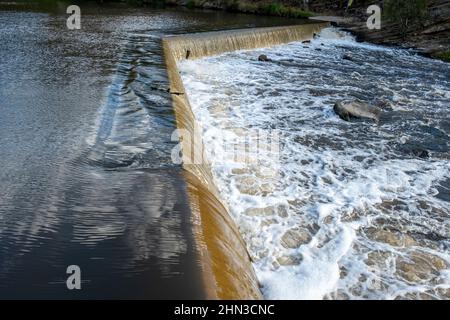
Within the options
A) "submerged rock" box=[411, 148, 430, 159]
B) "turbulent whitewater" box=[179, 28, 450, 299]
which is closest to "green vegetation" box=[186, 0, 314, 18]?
"turbulent whitewater" box=[179, 28, 450, 299]

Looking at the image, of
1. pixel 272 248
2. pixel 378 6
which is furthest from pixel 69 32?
pixel 378 6

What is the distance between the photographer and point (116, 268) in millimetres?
4090

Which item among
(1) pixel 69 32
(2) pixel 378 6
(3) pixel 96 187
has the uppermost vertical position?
(2) pixel 378 6

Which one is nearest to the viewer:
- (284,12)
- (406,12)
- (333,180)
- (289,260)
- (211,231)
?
(211,231)

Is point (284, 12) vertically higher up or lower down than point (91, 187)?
higher up

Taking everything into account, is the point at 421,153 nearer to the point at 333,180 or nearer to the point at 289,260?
the point at 333,180

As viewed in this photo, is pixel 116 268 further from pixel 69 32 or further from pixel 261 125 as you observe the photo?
pixel 69 32

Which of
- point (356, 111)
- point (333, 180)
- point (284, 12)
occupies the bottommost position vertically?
point (333, 180)

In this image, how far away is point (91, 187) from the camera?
5617 mm

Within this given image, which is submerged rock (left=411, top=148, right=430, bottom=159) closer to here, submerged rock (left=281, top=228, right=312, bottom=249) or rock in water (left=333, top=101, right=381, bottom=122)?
rock in water (left=333, top=101, right=381, bottom=122)

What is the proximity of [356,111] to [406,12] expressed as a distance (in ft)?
50.7

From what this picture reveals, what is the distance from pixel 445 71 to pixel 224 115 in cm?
1213

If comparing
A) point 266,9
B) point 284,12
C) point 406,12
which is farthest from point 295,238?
point 266,9

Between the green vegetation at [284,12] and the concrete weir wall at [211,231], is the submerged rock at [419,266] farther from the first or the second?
the green vegetation at [284,12]
